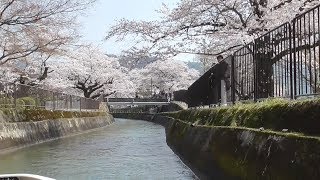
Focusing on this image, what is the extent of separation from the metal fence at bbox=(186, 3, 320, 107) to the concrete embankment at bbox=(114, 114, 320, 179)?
3.73 ft

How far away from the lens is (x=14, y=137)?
1616cm

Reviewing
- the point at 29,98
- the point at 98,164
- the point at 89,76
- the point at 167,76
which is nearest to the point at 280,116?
the point at 98,164

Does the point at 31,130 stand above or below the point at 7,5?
below

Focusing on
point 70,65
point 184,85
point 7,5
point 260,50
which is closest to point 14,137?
point 7,5

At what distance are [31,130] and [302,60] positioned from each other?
13816 mm

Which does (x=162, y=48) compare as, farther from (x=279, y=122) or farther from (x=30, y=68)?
(x=30, y=68)

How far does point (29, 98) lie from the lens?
815 inches

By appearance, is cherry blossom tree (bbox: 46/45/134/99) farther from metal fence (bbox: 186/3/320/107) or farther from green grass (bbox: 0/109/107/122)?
metal fence (bbox: 186/3/320/107)

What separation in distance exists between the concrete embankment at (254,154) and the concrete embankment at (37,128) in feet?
27.5

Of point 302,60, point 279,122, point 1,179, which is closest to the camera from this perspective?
point 1,179

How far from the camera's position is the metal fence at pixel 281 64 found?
675 cm

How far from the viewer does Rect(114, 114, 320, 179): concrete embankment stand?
425cm

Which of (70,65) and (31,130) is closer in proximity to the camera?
(31,130)

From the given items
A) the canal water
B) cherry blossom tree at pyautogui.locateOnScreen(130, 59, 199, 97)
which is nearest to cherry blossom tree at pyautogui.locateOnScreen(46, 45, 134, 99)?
cherry blossom tree at pyautogui.locateOnScreen(130, 59, 199, 97)
